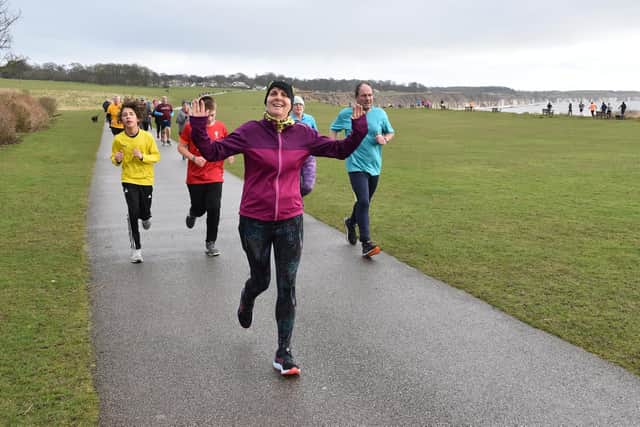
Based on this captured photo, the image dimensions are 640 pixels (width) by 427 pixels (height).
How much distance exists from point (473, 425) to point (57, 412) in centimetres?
265

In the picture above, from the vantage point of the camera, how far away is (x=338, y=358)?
434 centimetres

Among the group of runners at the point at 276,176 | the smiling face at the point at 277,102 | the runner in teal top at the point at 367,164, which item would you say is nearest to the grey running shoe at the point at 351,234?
the runner in teal top at the point at 367,164

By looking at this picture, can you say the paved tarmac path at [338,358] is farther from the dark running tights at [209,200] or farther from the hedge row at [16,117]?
the hedge row at [16,117]

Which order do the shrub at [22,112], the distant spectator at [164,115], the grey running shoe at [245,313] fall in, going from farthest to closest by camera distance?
the shrub at [22,112] < the distant spectator at [164,115] < the grey running shoe at [245,313]

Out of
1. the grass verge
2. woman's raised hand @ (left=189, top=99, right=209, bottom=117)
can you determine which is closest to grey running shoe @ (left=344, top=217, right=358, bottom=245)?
the grass verge

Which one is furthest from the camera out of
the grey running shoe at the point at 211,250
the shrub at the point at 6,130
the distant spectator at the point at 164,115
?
the shrub at the point at 6,130

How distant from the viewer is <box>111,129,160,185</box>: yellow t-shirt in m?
7.05

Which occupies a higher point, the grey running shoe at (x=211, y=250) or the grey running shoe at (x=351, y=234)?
the grey running shoe at (x=351, y=234)

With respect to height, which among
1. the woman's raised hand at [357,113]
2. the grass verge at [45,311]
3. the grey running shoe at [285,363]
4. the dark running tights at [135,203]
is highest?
the woman's raised hand at [357,113]

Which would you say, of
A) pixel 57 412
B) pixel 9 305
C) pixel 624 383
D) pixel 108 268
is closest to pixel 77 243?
pixel 108 268

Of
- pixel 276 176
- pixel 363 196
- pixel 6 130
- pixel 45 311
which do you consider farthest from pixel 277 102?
pixel 6 130

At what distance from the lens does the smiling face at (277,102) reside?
3.84 meters

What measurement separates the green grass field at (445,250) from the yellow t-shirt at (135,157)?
4.21 ft

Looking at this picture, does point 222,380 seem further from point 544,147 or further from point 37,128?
point 37,128
